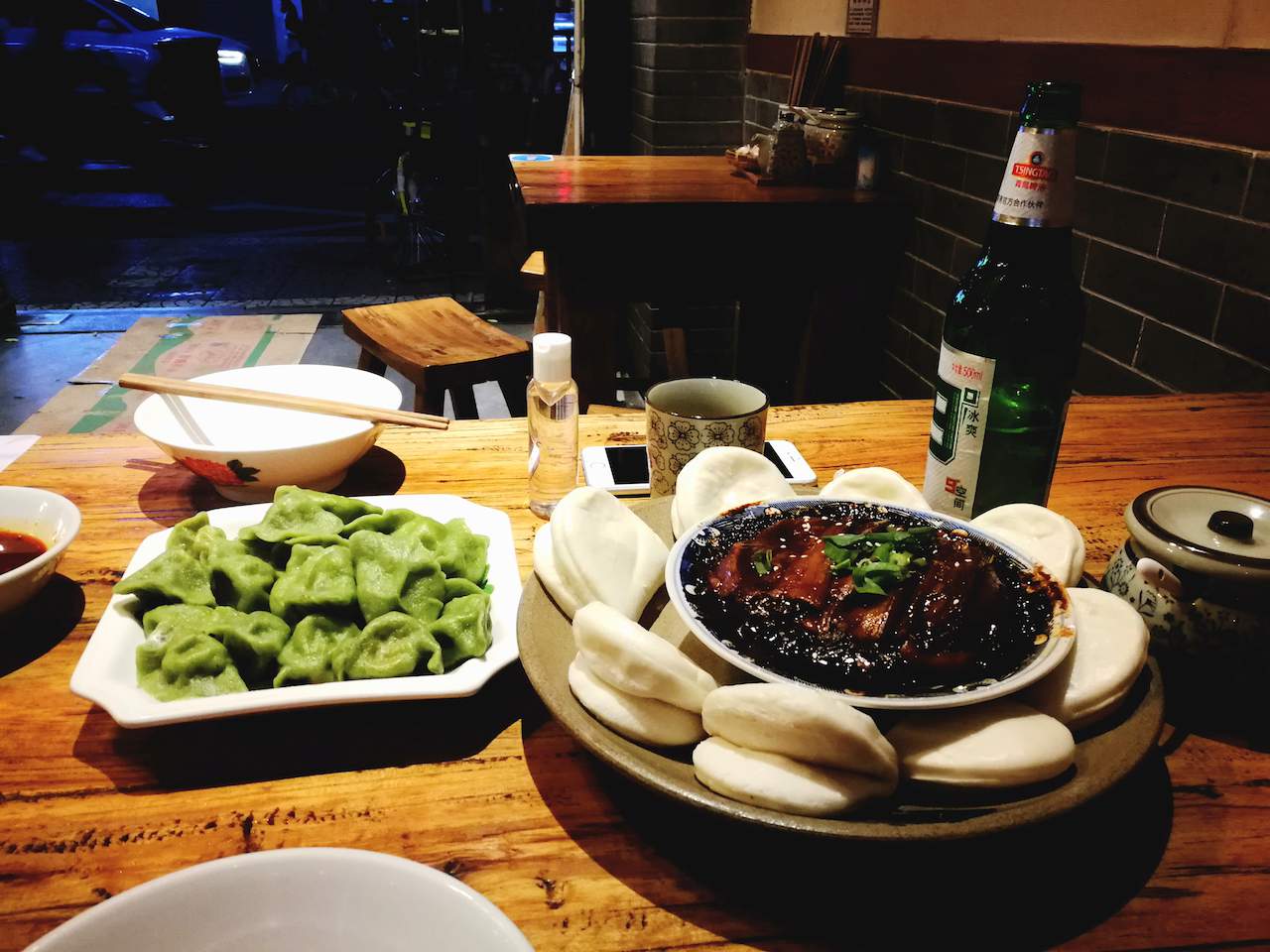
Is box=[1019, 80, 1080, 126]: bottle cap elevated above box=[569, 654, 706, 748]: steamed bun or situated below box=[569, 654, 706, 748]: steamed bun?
above

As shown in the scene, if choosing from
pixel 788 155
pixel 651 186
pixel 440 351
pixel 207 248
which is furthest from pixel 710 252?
pixel 207 248

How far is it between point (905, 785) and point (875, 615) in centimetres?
16

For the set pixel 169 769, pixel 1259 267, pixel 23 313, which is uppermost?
pixel 1259 267

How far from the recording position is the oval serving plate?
0.64 metres

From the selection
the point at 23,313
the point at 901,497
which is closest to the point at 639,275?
the point at 901,497

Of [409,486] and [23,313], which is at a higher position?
[409,486]

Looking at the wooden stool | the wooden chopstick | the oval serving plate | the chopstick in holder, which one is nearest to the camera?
the oval serving plate

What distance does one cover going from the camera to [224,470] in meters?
1.25

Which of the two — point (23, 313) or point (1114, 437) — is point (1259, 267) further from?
point (23, 313)

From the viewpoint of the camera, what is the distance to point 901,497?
1.06 m

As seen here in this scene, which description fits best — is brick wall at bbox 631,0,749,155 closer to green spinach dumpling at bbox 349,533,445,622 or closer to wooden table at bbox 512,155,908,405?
wooden table at bbox 512,155,908,405

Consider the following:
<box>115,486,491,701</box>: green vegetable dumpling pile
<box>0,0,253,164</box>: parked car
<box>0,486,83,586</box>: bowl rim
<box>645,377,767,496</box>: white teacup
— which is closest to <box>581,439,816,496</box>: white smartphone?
<box>645,377,767,496</box>: white teacup

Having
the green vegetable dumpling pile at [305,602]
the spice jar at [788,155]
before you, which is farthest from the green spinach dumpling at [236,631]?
the spice jar at [788,155]

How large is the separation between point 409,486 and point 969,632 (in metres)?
→ 0.87
